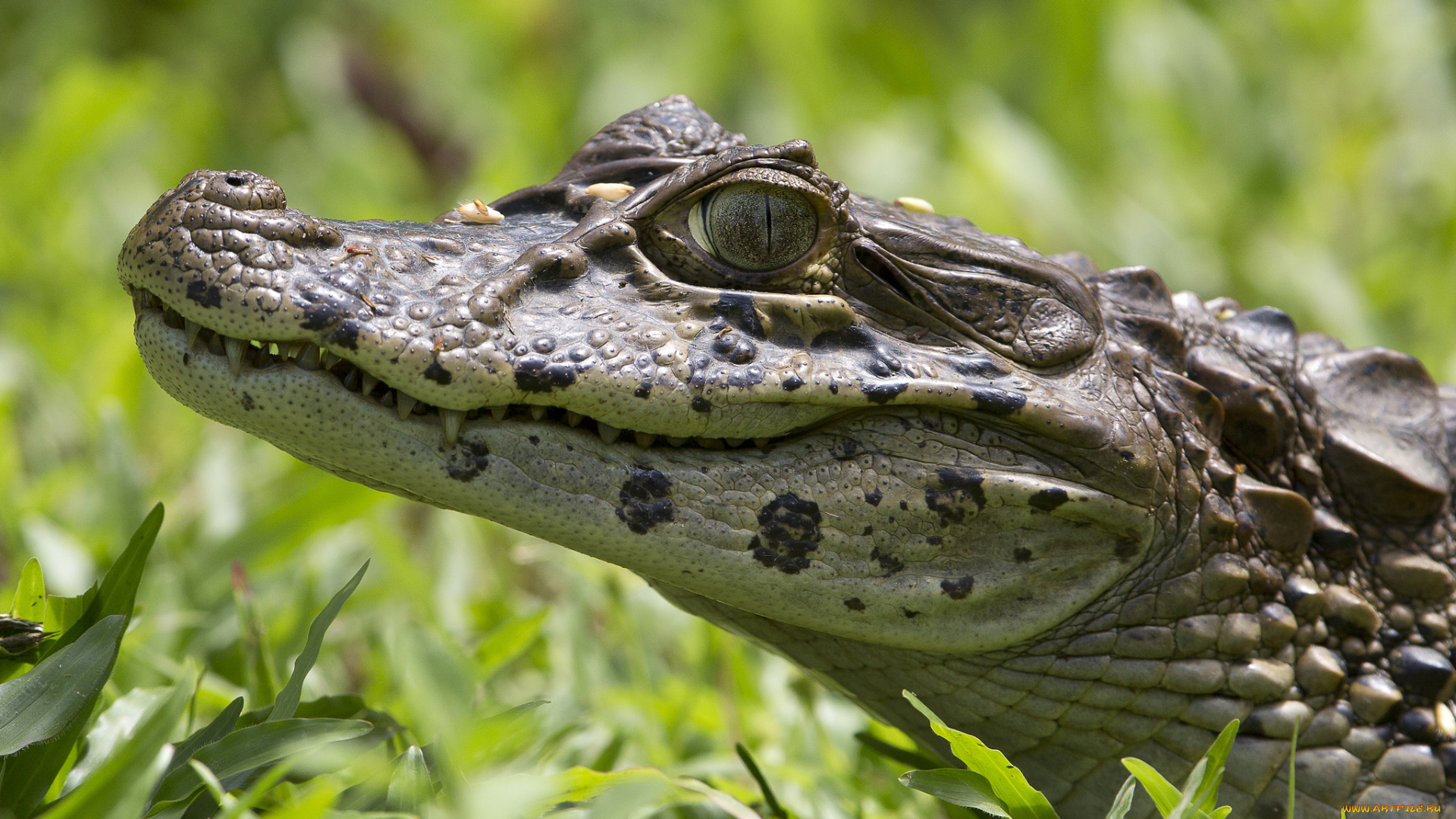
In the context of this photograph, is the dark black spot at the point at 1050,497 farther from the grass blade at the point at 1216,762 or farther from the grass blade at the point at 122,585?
the grass blade at the point at 122,585

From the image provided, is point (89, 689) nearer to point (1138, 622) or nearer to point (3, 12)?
point (1138, 622)

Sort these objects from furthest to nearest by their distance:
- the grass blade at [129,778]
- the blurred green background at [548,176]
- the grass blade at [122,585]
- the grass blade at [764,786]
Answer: the blurred green background at [548,176], the grass blade at [764,786], the grass blade at [122,585], the grass blade at [129,778]

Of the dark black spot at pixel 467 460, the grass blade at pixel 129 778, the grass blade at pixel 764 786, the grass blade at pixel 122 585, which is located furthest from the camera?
the grass blade at pixel 764 786

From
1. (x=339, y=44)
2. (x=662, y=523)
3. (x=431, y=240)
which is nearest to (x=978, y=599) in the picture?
(x=662, y=523)

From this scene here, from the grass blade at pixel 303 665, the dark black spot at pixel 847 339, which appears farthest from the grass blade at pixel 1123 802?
the grass blade at pixel 303 665

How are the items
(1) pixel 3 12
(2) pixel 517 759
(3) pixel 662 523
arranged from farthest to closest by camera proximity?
1. (1) pixel 3 12
2. (2) pixel 517 759
3. (3) pixel 662 523

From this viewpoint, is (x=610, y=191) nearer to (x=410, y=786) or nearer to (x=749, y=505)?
(x=749, y=505)
